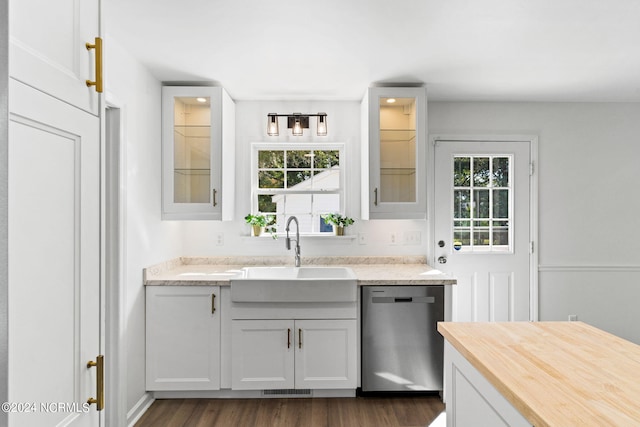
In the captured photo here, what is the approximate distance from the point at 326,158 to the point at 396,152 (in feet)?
2.46

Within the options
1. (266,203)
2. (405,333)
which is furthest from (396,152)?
(405,333)

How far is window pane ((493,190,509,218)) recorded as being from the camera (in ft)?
11.9

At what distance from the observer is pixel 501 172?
3641 millimetres

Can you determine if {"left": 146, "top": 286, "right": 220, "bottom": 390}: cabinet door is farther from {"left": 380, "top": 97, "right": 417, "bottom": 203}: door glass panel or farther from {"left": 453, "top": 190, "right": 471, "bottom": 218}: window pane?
{"left": 453, "top": 190, "right": 471, "bottom": 218}: window pane

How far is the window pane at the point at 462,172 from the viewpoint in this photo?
143 inches

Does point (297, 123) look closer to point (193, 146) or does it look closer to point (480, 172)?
point (193, 146)

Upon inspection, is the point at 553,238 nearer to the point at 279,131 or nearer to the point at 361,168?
the point at 361,168

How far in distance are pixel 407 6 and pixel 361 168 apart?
1.71 metres

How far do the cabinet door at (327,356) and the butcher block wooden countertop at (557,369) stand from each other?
138cm

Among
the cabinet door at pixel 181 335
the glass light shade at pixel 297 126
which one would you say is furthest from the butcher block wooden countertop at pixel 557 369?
the glass light shade at pixel 297 126

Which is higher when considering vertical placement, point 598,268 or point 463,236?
point 463,236

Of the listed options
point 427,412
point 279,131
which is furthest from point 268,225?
point 427,412

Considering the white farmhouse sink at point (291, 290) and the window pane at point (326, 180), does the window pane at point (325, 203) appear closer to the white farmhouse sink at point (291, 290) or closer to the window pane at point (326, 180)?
the window pane at point (326, 180)

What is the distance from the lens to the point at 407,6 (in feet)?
6.52
